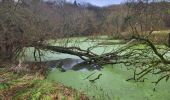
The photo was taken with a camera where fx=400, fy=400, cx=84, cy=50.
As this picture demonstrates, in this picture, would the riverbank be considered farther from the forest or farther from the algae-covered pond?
the algae-covered pond

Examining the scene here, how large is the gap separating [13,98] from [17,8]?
776cm

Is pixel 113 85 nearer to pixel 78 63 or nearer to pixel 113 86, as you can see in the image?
pixel 113 86

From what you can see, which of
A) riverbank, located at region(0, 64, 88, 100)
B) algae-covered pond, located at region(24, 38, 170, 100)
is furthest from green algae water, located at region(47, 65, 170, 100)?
riverbank, located at region(0, 64, 88, 100)

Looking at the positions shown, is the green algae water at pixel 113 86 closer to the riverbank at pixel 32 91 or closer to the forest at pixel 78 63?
the forest at pixel 78 63

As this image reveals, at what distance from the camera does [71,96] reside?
9.74 meters

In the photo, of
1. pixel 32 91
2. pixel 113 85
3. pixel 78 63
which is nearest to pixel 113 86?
pixel 113 85

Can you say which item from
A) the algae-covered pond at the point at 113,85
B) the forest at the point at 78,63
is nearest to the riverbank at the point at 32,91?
the forest at the point at 78,63

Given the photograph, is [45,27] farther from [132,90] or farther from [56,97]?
[56,97]

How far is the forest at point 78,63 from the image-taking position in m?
10.3

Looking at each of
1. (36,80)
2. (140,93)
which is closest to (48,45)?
(36,80)

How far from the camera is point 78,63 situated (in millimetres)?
17234

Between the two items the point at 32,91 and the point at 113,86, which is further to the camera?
the point at 113,86

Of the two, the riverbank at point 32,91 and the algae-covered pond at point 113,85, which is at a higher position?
the riverbank at point 32,91

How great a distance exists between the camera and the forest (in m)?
10.3
